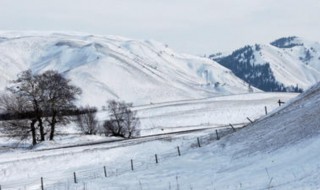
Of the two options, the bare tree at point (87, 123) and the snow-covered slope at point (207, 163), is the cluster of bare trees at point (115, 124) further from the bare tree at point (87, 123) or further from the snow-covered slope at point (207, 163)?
the snow-covered slope at point (207, 163)

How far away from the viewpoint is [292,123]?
34062 mm

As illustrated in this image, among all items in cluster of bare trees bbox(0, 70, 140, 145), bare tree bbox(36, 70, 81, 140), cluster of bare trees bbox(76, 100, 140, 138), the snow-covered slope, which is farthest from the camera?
cluster of bare trees bbox(76, 100, 140, 138)

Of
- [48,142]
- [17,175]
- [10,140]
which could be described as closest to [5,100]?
[10,140]

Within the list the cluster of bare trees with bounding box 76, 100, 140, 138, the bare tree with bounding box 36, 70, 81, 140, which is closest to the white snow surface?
the bare tree with bounding box 36, 70, 81, 140

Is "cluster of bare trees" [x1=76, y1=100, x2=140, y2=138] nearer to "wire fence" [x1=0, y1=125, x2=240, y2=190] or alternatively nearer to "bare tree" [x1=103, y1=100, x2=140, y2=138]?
"bare tree" [x1=103, y1=100, x2=140, y2=138]

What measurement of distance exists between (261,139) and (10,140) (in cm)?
4702

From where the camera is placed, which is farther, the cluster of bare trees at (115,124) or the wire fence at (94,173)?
the cluster of bare trees at (115,124)

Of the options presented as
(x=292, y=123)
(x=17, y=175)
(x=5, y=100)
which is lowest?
(x=17, y=175)

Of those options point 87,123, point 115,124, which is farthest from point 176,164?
point 87,123

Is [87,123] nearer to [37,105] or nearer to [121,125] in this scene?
[121,125]

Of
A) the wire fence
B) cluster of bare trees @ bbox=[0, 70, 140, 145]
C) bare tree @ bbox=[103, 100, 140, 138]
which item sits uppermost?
cluster of bare trees @ bbox=[0, 70, 140, 145]

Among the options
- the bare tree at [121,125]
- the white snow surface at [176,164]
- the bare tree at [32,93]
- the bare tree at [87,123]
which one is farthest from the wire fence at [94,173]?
the bare tree at [87,123]

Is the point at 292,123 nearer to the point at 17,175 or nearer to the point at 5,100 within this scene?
the point at 17,175

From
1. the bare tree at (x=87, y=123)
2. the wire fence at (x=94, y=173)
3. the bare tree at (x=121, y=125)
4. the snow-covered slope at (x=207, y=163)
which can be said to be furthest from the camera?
the bare tree at (x=87, y=123)
